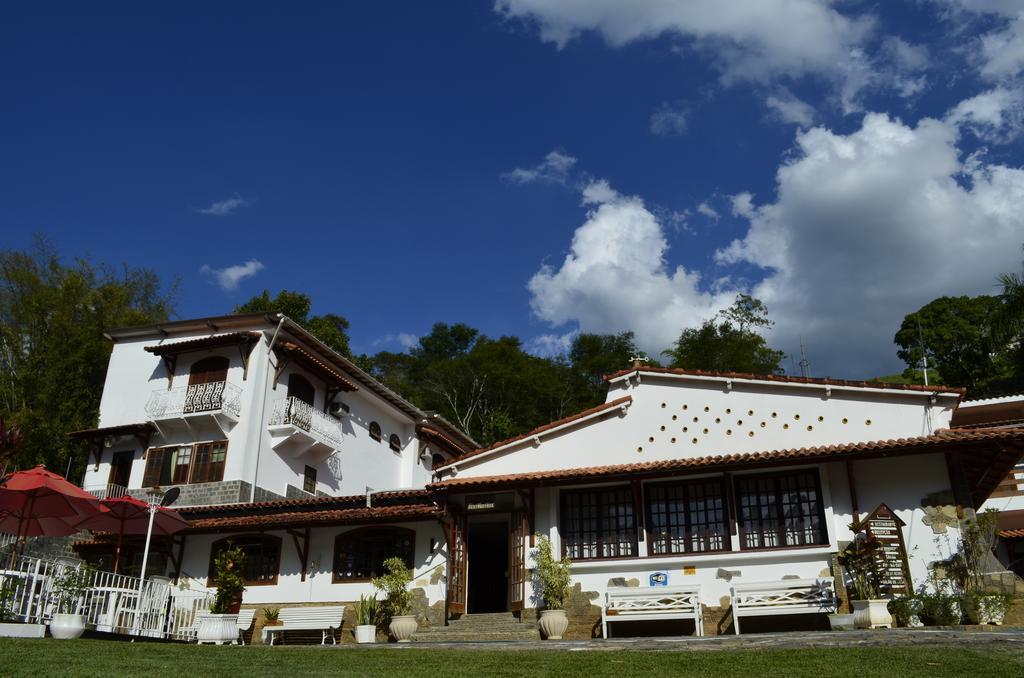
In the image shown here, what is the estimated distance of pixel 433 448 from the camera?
3609 centimetres

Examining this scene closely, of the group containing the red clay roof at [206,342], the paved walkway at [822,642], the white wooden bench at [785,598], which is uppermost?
the red clay roof at [206,342]

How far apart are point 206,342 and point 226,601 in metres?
11.4

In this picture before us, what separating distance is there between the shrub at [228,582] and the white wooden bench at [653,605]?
8.11 meters

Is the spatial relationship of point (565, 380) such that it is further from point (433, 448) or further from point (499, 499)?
point (499, 499)

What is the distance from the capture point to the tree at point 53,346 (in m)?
34.7

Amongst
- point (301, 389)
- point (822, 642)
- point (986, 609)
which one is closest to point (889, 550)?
point (986, 609)

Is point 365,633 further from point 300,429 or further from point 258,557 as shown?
point 300,429

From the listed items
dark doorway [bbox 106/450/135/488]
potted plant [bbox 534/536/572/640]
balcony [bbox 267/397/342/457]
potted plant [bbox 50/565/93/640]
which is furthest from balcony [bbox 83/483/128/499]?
potted plant [bbox 534/536/572/640]

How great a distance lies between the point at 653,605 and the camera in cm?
1570

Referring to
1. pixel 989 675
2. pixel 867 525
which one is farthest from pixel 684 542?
pixel 989 675

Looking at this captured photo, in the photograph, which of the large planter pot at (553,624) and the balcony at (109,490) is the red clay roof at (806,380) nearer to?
the large planter pot at (553,624)

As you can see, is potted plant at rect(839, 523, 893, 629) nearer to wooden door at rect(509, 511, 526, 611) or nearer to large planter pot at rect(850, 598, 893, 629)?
large planter pot at rect(850, 598, 893, 629)

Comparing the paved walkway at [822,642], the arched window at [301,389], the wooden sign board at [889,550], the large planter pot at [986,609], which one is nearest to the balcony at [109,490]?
the arched window at [301,389]

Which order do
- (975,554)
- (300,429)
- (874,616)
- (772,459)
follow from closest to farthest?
(874,616) < (975,554) < (772,459) < (300,429)
